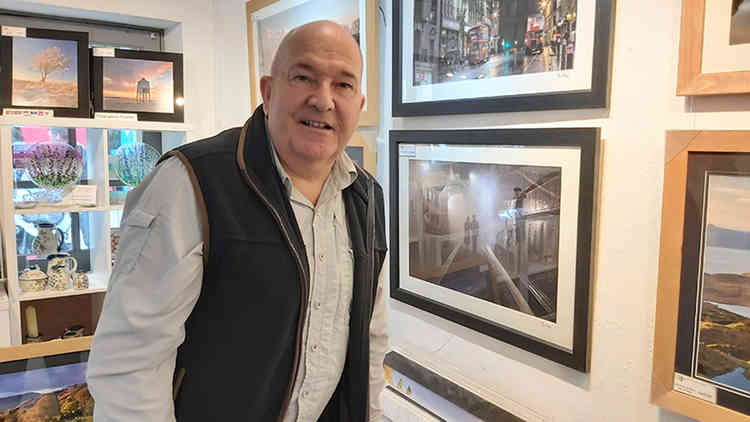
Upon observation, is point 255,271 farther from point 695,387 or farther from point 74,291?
point 74,291

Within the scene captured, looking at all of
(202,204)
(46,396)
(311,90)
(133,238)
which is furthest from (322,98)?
(46,396)

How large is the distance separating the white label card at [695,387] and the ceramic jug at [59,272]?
2265 mm

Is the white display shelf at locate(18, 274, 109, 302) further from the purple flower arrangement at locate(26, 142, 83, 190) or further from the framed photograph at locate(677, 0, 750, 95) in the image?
the framed photograph at locate(677, 0, 750, 95)

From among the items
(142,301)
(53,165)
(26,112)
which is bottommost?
(142,301)

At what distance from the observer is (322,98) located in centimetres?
91

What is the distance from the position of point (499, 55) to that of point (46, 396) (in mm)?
1303

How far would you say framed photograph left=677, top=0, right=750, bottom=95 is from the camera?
832mm

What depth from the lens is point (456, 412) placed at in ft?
4.70

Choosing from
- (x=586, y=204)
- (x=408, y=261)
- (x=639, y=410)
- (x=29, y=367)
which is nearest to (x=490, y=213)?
(x=586, y=204)

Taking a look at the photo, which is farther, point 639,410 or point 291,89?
point 639,410

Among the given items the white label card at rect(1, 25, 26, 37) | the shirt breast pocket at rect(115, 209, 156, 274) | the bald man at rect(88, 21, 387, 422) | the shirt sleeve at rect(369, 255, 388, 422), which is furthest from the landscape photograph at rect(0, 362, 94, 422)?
the white label card at rect(1, 25, 26, 37)

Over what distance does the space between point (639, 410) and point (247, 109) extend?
208cm

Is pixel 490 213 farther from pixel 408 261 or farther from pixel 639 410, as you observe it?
pixel 639 410

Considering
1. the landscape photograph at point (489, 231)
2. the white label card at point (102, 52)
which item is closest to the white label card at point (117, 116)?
the white label card at point (102, 52)
